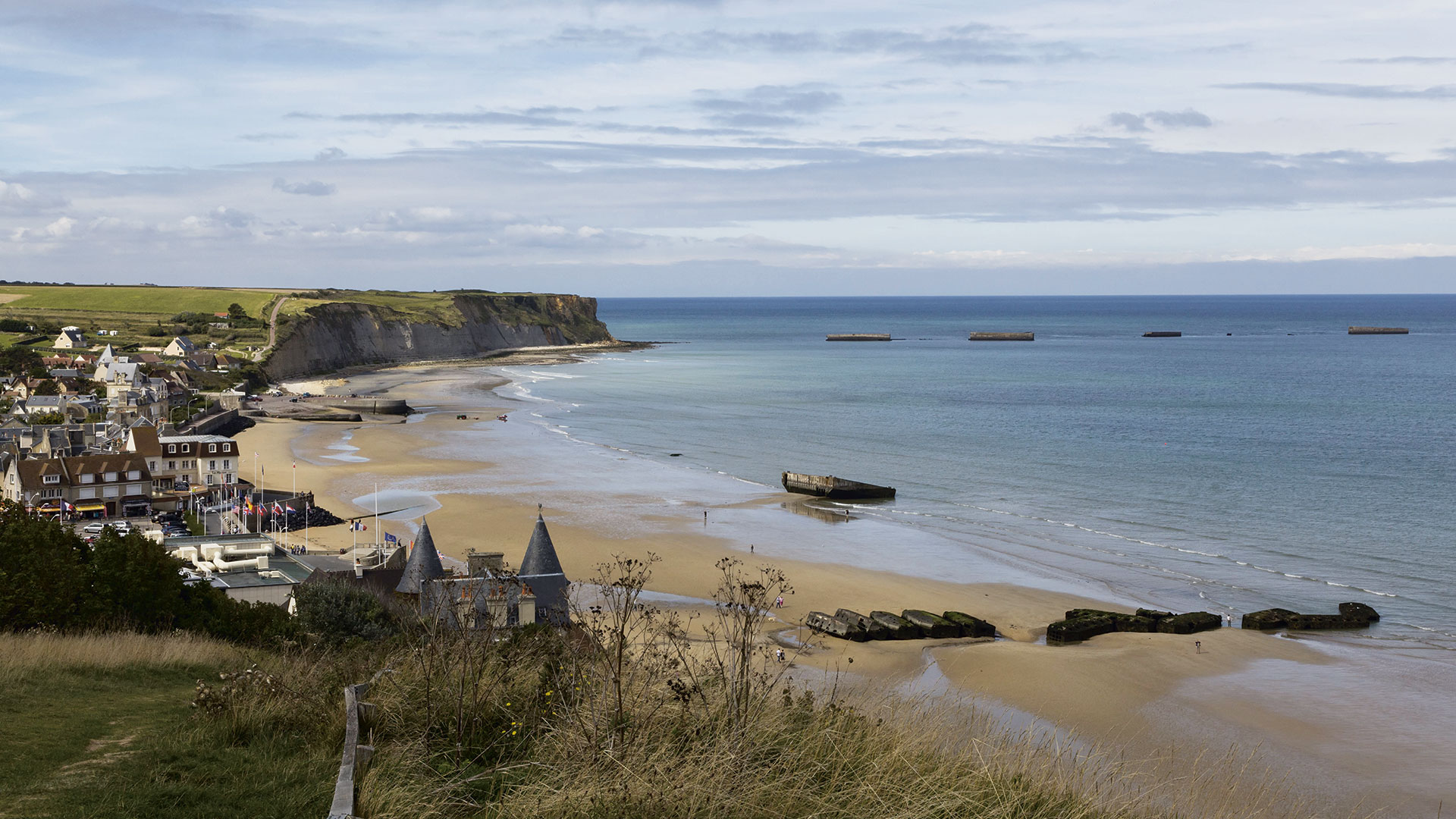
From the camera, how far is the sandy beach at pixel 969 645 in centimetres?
2173

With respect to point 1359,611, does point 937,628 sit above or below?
below

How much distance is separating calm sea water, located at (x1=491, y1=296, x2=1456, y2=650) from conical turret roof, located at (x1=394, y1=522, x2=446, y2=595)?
17.5m

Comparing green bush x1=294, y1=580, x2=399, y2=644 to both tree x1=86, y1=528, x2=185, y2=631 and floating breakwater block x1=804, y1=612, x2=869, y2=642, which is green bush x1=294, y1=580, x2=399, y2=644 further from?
floating breakwater block x1=804, y1=612, x2=869, y2=642

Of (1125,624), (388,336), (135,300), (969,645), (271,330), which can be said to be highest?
(135,300)

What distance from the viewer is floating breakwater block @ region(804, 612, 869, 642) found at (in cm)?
2969

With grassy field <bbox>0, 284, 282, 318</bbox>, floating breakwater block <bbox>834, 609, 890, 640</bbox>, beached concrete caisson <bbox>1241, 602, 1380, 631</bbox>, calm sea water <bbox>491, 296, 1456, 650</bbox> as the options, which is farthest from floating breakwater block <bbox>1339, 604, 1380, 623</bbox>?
grassy field <bbox>0, 284, 282, 318</bbox>

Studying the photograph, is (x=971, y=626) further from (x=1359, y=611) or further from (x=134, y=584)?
(x=134, y=584)

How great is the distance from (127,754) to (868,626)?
915 inches

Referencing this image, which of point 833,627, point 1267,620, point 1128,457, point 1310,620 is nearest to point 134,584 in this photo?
point 833,627

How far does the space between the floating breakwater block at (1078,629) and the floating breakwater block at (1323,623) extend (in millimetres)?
5304

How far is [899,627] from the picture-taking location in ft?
98.9

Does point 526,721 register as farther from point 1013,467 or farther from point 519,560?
point 1013,467

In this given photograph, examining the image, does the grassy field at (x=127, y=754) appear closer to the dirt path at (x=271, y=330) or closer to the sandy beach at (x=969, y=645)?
the sandy beach at (x=969, y=645)

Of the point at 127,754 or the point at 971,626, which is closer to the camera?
the point at 127,754
